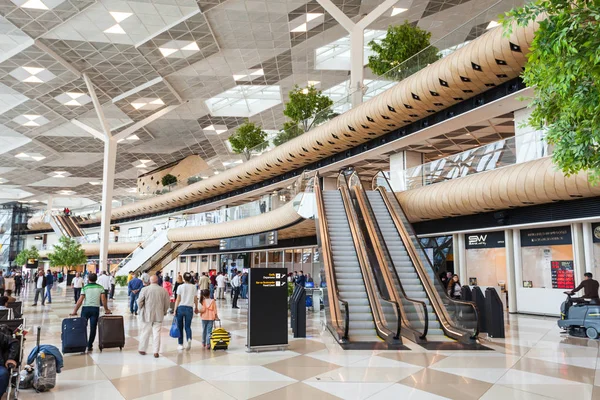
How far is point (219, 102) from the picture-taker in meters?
34.3

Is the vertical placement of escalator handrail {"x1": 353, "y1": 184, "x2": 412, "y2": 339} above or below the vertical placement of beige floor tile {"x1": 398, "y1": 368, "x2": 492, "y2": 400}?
above

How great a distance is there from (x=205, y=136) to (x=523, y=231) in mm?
30007

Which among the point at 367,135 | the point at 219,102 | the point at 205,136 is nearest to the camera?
the point at 367,135

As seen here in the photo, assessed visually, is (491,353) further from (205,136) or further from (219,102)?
(205,136)

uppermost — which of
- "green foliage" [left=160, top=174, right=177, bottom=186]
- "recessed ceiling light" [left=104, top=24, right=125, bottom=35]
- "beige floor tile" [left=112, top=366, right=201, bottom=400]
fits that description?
"recessed ceiling light" [left=104, top=24, right=125, bottom=35]

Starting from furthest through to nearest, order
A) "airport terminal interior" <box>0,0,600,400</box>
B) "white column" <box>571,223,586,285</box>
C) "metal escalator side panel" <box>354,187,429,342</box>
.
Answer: "white column" <box>571,223,586,285</box>
"metal escalator side panel" <box>354,187,429,342</box>
"airport terminal interior" <box>0,0,600,400</box>

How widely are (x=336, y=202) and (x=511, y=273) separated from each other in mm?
6236

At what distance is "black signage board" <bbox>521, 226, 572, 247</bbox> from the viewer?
14.0 meters

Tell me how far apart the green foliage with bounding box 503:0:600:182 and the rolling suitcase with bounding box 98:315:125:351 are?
24.7 feet

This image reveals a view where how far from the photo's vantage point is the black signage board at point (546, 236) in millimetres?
13992

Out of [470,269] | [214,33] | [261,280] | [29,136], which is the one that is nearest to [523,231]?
[470,269]

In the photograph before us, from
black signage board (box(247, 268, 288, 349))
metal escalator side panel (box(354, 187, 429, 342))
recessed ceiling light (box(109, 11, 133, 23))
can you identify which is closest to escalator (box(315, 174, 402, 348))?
metal escalator side panel (box(354, 187, 429, 342))

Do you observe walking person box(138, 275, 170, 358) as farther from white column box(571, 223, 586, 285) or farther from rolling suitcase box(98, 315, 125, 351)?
white column box(571, 223, 586, 285)

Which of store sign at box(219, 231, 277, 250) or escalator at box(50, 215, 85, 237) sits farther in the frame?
escalator at box(50, 215, 85, 237)
